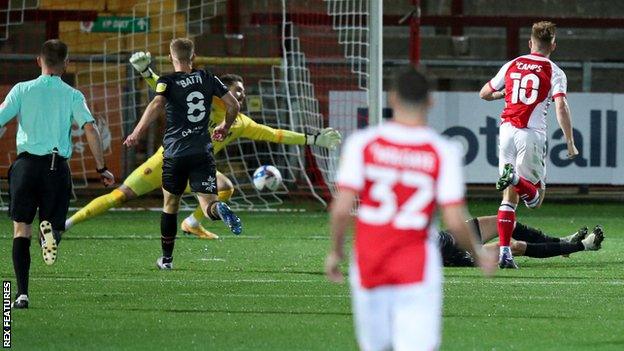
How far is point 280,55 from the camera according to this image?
71.9 feet

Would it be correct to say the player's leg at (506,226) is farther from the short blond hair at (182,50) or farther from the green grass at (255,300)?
the short blond hair at (182,50)

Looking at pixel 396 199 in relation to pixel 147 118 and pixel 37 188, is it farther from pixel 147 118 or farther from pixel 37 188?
pixel 147 118

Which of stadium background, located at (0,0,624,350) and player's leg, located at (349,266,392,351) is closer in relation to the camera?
player's leg, located at (349,266,392,351)

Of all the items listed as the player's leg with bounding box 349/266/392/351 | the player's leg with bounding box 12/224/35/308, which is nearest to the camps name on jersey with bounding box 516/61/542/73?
the player's leg with bounding box 12/224/35/308

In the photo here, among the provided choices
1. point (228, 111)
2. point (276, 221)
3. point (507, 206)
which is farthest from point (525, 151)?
point (276, 221)

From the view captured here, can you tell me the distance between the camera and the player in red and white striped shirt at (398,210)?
5648 millimetres

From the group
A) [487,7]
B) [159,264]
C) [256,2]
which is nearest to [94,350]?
[159,264]

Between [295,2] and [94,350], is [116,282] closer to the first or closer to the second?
[94,350]

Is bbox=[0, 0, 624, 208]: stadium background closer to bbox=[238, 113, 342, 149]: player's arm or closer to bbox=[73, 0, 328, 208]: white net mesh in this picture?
bbox=[73, 0, 328, 208]: white net mesh

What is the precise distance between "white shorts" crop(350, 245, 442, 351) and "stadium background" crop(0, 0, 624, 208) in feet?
37.5

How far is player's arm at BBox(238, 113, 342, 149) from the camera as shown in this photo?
48.1 feet

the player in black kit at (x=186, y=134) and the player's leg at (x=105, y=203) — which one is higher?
the player in black kit at (x=186, y=134)

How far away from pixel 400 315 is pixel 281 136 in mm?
9245

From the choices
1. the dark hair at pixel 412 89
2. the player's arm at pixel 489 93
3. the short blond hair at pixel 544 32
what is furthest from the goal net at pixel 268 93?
the dark hair at pixel 412 89
